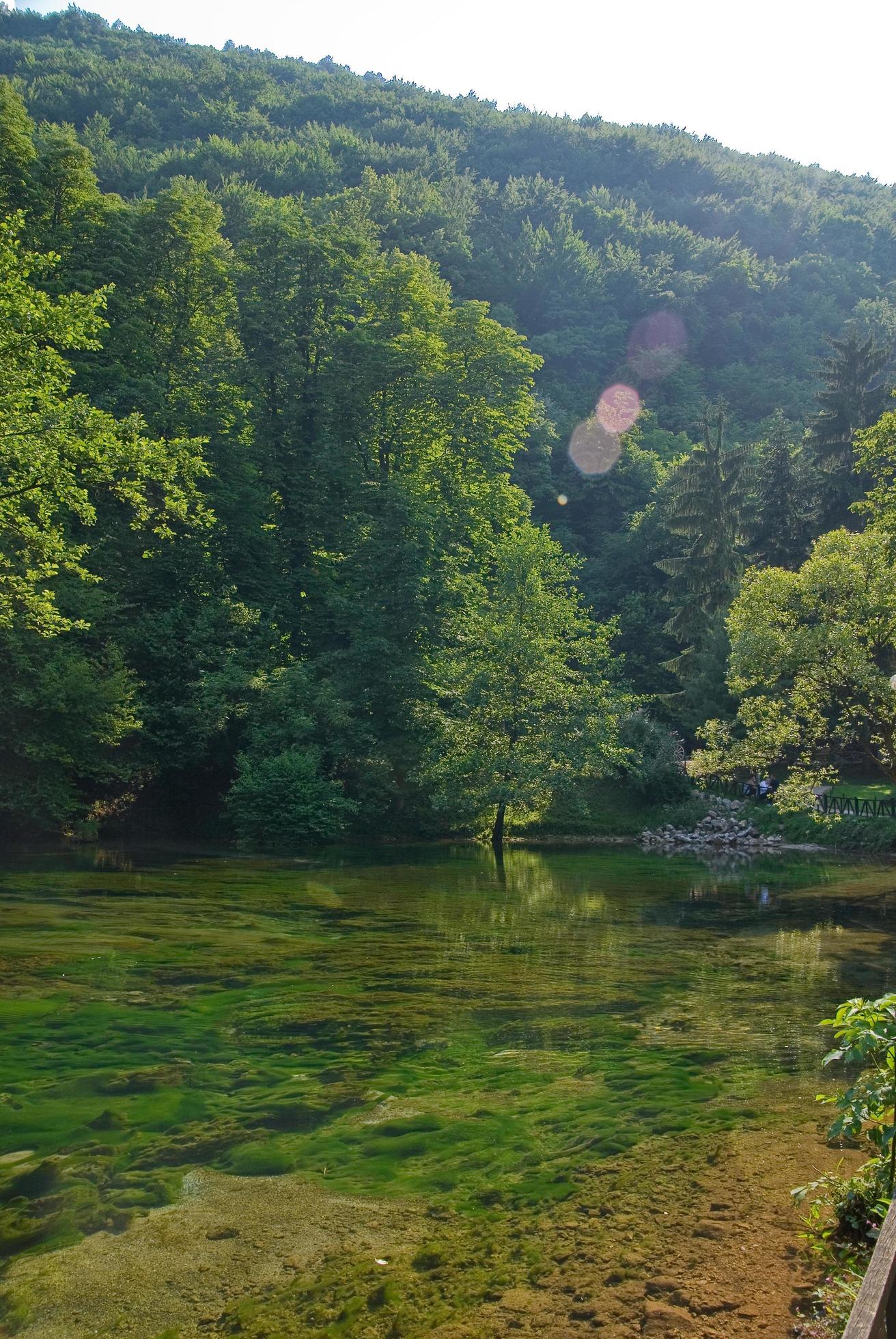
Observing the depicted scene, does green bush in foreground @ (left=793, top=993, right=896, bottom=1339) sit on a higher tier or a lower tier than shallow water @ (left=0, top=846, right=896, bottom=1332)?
higher

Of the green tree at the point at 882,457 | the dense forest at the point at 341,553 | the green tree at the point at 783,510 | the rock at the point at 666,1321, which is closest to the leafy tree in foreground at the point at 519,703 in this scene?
the dense forest at the point at 341,553

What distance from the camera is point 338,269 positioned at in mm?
39406

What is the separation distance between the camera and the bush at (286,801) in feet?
94.5

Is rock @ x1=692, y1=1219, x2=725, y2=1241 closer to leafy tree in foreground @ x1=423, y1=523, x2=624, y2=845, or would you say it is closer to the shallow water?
the shallow water

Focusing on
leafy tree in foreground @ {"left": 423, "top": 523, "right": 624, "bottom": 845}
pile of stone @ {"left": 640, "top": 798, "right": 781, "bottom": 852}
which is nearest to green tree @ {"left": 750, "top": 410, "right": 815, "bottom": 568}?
pile of stone @ {"left": 640, "top": 798, "right": 781, "bottom": 852}

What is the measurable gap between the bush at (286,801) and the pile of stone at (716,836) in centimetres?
1094

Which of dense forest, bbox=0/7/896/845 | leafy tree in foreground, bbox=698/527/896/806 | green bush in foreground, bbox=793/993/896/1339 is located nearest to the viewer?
green bush in foreground, bbox=793/993/896/1339

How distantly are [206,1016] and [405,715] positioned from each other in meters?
21.8

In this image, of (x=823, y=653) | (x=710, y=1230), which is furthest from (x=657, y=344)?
(x=710, y=1230)

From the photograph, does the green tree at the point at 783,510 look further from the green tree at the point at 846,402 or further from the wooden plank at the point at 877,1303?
the wooden plank at the point at 877,1303

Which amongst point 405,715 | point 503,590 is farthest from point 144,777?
point 503,590

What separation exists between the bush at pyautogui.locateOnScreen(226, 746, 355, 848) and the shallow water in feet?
31.3

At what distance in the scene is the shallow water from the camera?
6496mm

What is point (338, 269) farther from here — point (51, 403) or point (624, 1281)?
point (624, 1281)
